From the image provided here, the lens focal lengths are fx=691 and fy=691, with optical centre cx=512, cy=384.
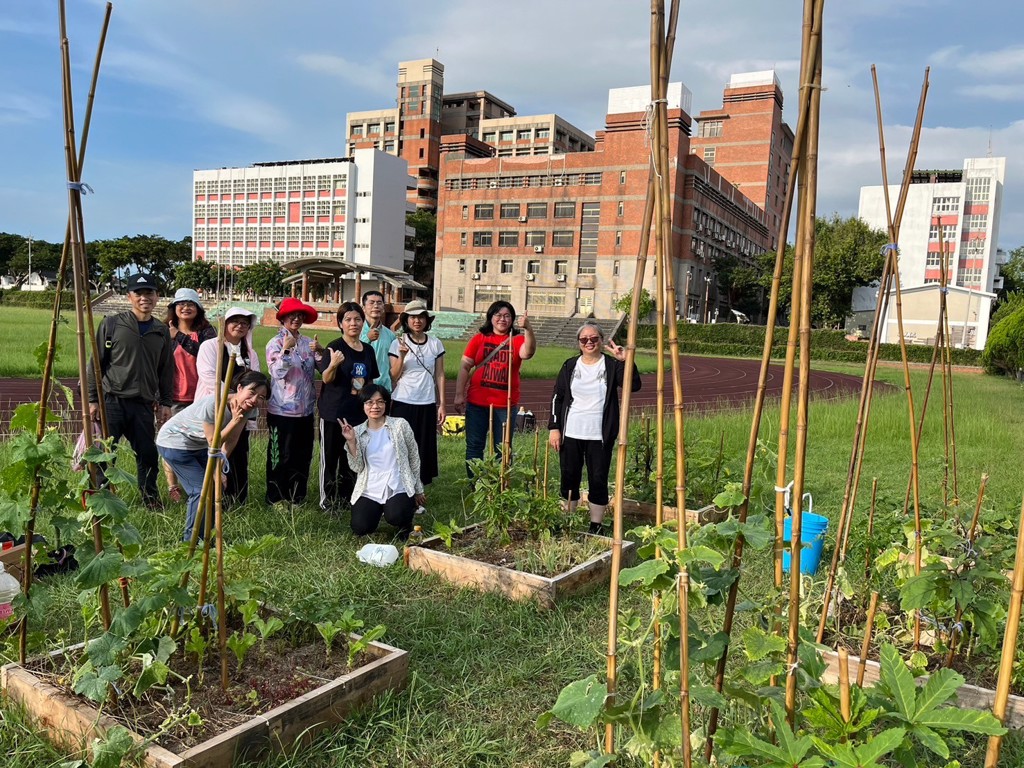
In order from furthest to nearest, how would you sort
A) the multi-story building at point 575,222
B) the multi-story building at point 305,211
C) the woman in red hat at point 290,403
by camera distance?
the multi-story building at point 305,211, the multi-story building at point 575,222, the woman in red hat at point 290,403

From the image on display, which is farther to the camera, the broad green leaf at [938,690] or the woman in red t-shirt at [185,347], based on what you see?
the woman in red t-shirt at [185,347]

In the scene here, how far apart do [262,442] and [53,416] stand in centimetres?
500

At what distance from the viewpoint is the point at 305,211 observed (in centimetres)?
6794

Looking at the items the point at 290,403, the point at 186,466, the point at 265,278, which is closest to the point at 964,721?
the point at 186,466

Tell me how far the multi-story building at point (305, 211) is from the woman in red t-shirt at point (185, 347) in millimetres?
58399

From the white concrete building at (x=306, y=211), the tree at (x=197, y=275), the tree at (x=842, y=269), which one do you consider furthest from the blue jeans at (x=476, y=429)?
→ the tree at (x=197, y=275)

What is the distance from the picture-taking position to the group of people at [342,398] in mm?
4746

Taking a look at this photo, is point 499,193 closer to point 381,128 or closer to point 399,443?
point 381,128

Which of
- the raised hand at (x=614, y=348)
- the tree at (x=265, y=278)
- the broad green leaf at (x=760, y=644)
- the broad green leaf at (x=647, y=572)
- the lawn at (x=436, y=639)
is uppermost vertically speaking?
the tree at (x=265, y=278)

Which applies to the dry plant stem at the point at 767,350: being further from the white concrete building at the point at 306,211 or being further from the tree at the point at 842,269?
the white concrete building at the point at 306,211

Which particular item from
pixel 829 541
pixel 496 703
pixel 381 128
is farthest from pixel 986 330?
pixel 381 128

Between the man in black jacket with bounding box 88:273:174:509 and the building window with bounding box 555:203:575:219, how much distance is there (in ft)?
172

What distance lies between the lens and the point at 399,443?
4.82 m

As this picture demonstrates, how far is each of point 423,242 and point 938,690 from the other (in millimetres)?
73817
